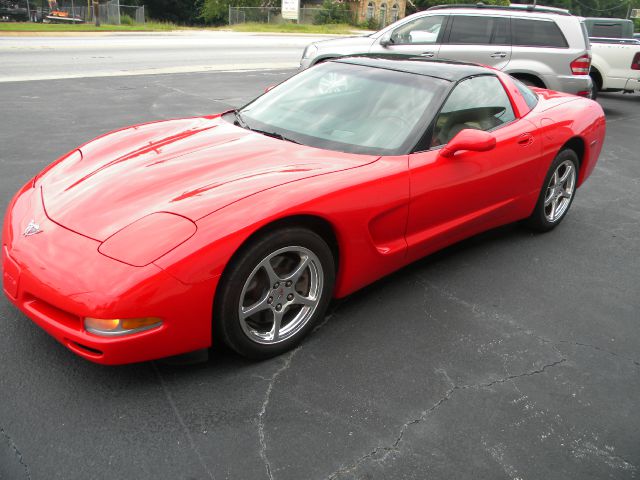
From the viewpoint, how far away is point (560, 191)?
4973mm

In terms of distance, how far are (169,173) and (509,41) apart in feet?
25.7

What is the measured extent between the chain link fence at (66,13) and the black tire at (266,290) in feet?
121

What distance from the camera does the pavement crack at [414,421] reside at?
2.32 meters

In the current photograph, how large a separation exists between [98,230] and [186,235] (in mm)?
428

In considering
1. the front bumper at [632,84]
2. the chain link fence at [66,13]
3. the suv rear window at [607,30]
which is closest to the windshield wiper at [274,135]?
the front bumper at [632,84]

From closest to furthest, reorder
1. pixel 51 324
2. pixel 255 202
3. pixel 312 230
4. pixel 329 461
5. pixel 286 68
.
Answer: pixel 329 461 < pixel 51 324 < pixel 255 202 < pixel 312 230 < pixel 286 68

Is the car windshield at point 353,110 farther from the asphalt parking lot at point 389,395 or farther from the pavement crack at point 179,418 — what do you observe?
the pavement crack at point 179,418

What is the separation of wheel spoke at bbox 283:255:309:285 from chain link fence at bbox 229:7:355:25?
48912 millimetres

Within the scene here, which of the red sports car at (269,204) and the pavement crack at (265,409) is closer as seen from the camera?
the pavement crack at (265,409)

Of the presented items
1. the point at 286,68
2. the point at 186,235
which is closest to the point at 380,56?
the point at 186,235

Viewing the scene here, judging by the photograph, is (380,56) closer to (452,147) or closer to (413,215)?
(452,147)

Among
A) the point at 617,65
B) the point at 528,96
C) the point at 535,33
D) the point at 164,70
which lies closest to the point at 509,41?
the point at 535,33

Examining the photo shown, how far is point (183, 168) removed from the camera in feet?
10.2

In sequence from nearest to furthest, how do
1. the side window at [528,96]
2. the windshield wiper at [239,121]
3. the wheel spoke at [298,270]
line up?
the wheel spoke at [298,270]
the windshield wiper at [239,121]
the side window at [528,96]
